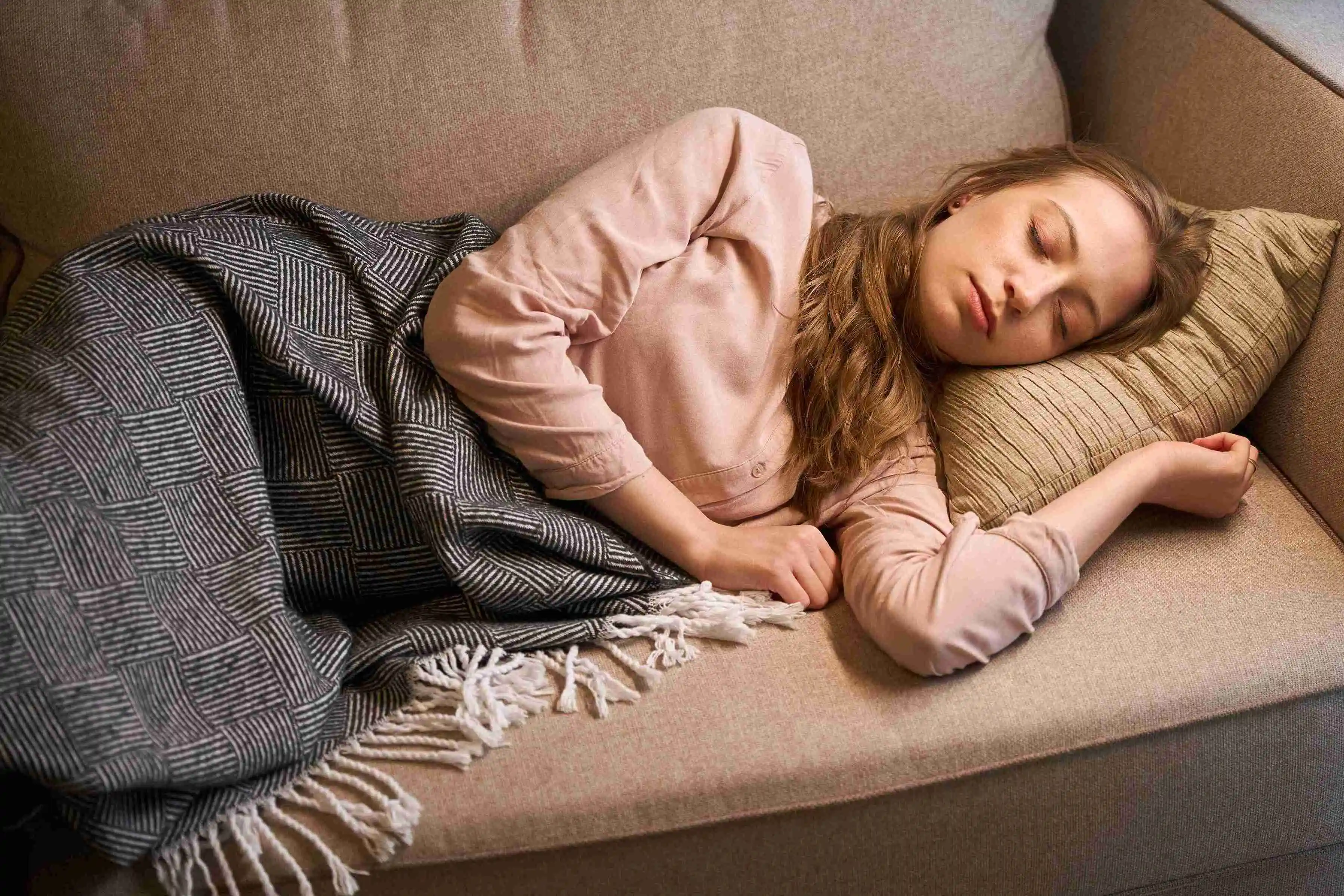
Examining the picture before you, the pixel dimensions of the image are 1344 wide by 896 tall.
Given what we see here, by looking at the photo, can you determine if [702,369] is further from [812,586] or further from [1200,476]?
[1200,476]

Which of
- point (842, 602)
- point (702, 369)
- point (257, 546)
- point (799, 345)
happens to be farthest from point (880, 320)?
point (257, 546)

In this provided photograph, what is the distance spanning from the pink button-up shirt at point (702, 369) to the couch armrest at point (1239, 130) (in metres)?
0.37

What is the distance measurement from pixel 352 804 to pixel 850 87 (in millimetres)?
1018

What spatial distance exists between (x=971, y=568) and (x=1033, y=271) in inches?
13.1

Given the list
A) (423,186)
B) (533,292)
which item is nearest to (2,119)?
(423,186)

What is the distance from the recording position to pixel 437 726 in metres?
0.96

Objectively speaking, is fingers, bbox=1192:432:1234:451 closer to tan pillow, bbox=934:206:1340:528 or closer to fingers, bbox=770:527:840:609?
tan pillow, bbox=934:206:1340:528

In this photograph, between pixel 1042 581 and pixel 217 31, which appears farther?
pixel 217 31

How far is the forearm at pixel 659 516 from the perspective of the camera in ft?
3.64

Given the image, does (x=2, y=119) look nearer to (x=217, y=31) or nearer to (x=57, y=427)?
(x=217, y=31)

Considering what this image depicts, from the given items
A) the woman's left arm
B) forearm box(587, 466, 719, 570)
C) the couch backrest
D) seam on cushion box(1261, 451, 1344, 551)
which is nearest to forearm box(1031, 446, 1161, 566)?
the woman's left arm

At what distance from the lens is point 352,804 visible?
0.91m

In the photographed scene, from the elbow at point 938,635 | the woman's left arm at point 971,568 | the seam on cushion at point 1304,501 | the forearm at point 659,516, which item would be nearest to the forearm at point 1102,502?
the woman's left arm at point 971,568

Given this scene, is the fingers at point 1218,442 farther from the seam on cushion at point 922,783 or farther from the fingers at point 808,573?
the fingers at point 808,573
